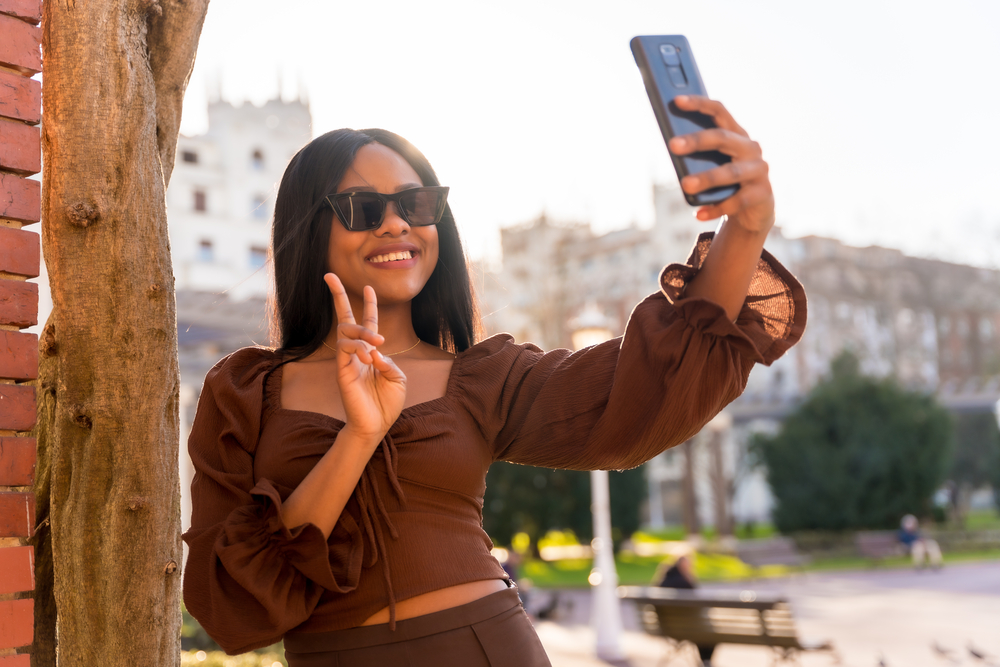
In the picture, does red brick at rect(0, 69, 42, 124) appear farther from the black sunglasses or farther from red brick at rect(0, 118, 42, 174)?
the black sunglasses

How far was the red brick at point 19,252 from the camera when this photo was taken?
1.83 metres

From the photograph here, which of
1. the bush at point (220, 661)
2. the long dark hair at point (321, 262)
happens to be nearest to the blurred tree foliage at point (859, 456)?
the bush at point (220, 661)

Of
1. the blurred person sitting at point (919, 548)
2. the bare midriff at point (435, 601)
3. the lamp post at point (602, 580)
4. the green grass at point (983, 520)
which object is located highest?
the bare midriff at point (435, 601)

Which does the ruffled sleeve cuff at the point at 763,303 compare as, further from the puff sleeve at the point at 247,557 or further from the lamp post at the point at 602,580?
the lamp post at the point at 602,580

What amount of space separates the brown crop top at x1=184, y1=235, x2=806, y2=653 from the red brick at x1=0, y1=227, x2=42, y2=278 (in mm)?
441

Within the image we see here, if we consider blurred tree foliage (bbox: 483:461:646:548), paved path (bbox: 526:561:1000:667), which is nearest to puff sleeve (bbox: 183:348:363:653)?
paved path (bbox: 526:561:1000:667)

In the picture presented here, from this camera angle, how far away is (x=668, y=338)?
1564 mm

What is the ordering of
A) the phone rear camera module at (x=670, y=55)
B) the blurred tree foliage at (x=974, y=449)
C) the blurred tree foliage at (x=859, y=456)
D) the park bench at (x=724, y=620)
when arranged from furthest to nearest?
1. the blurred tree foliage at (x=974, y=449)
2. the blurred tree foliage at (x=859, y=456)
3. the park bench at (x=724, y=620)
4. the phone rear camera module at (x=670, y=55)

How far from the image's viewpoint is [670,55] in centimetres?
144

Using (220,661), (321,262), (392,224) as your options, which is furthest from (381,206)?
(220,661)

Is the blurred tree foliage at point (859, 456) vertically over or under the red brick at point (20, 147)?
under

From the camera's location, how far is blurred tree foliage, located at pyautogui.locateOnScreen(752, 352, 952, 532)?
24.3 m

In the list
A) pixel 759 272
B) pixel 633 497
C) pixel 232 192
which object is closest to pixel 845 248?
pixel 633 497

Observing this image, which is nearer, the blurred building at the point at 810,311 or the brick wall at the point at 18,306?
the brick wall at the point at 18,306
